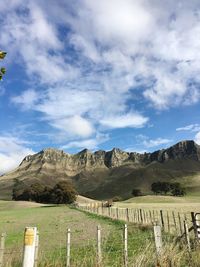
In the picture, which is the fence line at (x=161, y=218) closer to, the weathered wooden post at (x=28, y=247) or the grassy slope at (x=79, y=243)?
the grassy slope at (x=79, y=243)

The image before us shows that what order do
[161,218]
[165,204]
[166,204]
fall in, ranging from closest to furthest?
[161,218] → [166,204] → [165,204]

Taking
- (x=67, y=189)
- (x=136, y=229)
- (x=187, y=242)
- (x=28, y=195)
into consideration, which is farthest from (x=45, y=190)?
(x=187, y=242)

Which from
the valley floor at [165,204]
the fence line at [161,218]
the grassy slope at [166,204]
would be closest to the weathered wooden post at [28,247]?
the fence line at [161,218]

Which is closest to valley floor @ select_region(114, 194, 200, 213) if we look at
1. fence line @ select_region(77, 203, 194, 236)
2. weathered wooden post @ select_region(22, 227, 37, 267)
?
fence line @ select_region(77, 203, 194, 236)

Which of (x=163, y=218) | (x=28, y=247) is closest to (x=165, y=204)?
(x=163, y=218)

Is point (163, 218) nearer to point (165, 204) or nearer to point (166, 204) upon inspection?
point (166, 204)

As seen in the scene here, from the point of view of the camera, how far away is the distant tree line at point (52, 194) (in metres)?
144

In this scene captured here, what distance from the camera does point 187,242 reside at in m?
14.8

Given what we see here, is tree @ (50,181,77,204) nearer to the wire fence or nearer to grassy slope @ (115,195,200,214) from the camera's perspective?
grassy slope @ (115,195,200,214)

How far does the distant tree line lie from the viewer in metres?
144

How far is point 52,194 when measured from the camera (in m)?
152

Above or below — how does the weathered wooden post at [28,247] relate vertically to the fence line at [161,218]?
below

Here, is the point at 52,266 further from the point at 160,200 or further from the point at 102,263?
the point at 160,200

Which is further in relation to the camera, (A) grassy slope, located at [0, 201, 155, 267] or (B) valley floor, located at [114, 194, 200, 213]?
(B) valley floor, located at [114, 194, 200, 213]
